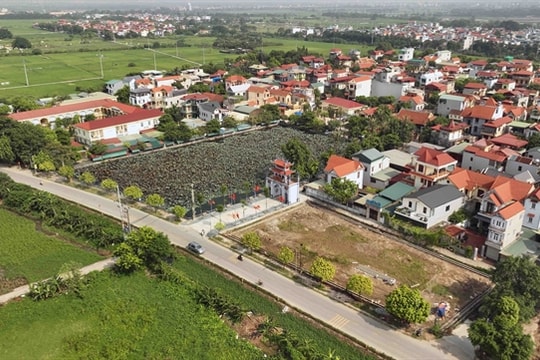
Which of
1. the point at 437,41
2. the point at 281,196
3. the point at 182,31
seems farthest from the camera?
the point at 182,31

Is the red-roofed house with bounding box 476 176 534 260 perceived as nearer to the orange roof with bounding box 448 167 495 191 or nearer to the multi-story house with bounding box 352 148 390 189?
the orange roof with bounding box 448 167 495 191

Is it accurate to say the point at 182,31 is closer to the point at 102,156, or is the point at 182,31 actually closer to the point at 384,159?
the point at 102,156

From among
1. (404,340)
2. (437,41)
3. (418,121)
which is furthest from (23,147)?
(437,41)

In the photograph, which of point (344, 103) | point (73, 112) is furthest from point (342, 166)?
point (73, 112)

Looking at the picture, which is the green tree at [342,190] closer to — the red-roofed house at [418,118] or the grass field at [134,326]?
the grass field at [134,326]

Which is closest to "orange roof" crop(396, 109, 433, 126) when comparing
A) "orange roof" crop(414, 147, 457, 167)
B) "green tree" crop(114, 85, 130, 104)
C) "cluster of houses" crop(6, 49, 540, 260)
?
"cluster of houses" crop(6, 49, 540, 260)

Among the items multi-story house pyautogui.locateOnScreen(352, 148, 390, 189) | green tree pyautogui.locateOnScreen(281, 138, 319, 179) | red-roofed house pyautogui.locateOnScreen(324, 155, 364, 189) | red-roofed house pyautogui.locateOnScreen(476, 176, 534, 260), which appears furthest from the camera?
green tree pyautogui.locateOnScreen(281, 138, 319, 179)

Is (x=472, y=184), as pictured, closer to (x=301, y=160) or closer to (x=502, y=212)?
(x=502, y=212)

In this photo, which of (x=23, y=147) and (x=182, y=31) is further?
(x=182, y=31)
